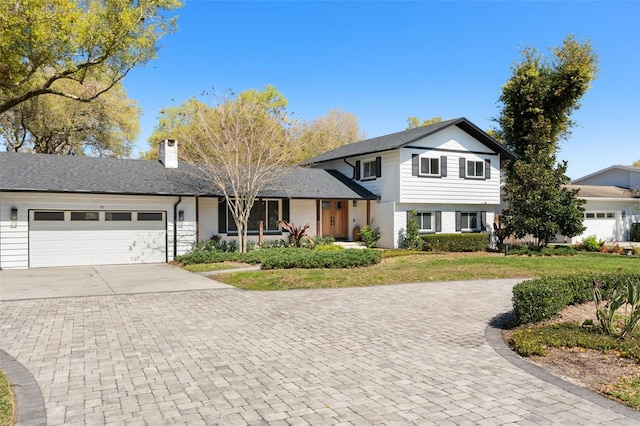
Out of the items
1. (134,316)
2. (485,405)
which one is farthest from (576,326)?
(134,316)

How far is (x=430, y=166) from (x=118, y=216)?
15.1m

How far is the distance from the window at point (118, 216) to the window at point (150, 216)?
1.51 ft

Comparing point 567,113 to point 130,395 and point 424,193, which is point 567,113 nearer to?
point 424,193

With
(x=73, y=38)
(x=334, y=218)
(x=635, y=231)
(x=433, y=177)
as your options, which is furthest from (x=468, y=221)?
(x=73, y=38)

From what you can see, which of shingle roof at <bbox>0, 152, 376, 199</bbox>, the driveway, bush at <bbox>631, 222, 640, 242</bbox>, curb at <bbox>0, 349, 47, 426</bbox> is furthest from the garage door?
bush at <bbox>631, 222, 640, 242</bbox>

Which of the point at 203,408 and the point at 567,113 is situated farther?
the point at 567,113

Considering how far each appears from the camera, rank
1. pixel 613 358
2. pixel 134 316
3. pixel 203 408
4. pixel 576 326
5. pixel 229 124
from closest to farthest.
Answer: pixel 203 408, pixel 613 358, pixel 576 326, pixel 134 316, pixel 229 124

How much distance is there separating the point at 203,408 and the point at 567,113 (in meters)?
32.7

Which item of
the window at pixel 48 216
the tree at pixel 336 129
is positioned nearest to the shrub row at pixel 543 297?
the window at pixel 48 216

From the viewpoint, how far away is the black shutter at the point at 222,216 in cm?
2112

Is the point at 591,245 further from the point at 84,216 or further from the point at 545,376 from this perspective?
the point at 84,216

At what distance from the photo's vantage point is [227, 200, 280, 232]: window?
21.8m

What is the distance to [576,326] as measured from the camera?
291 inches

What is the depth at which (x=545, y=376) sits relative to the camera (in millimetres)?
5426
